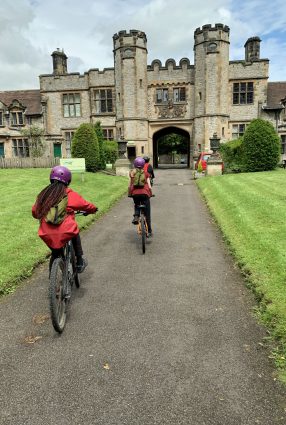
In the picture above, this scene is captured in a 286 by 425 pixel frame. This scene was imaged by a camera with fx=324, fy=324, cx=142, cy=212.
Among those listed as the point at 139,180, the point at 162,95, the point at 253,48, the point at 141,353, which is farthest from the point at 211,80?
the point at 141,353

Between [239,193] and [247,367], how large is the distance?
37.4ft

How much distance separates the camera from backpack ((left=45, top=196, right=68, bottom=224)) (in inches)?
167

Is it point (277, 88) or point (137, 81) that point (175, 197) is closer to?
point (137, 81)

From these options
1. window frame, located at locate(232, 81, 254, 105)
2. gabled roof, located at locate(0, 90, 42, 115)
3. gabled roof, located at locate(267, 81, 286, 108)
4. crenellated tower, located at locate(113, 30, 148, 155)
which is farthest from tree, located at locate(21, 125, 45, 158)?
gabled roof, located at locate(267, 81, 286, 108)

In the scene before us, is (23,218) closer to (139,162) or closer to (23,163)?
(139,162)

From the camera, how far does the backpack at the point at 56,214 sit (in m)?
4.24

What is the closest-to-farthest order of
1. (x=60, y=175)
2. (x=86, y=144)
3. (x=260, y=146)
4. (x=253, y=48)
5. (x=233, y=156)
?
(x=60, y=175), (x=260, y=146), (x=86, y=144), (x=233, y=156), (x=253, y=48)

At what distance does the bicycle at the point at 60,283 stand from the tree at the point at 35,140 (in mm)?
33350

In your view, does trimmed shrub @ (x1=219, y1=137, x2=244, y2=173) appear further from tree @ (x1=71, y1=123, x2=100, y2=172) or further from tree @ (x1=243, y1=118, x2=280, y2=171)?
tree @ (x1=71, y1=123, x2=100, y2=172)

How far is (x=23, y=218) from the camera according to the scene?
33.2 feet

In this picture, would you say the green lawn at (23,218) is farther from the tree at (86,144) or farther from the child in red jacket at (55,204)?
the tree at (86,144)

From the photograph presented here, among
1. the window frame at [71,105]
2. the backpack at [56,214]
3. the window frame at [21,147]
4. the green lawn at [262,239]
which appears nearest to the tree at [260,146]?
the green lawn at [262,239]

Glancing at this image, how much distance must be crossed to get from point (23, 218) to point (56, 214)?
6406 mm

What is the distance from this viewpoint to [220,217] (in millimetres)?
10445
